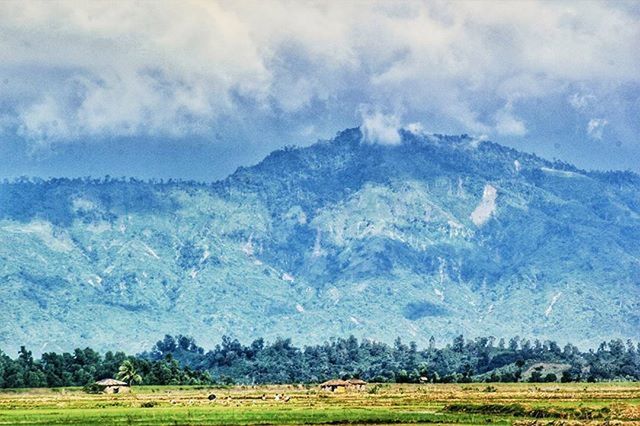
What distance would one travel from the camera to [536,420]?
110125mm

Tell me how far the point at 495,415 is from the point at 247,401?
4961cm

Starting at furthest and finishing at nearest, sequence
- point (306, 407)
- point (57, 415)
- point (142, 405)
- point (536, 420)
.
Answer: point (142, 405), point (306, 407), point (57, 415), point (536, 420)

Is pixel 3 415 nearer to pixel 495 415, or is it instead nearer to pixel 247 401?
pixel 247 401

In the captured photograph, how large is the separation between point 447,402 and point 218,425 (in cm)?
4352

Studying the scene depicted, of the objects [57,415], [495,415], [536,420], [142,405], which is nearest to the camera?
[536,420]

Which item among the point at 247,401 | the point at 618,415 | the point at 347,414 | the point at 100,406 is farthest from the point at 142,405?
the point at 618,415

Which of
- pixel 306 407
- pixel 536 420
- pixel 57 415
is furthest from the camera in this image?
pixel 306 407

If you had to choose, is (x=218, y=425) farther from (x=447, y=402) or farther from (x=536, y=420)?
(x=447, y=402)

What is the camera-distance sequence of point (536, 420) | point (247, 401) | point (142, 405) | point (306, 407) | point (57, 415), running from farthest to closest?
point (247, 401)
point (142, 405)
point (306, 407)
point (57, 415)
point (536, 420)

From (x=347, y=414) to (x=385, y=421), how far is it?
29.1 feet

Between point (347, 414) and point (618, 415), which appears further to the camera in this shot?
point (347, 414)

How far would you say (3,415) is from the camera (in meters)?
128

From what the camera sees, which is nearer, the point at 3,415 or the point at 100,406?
the point at 3,415

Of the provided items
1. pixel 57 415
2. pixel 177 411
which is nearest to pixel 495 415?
pixel 177 411
